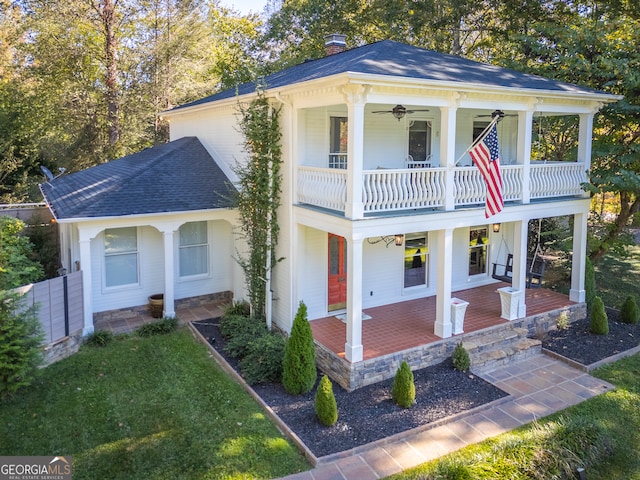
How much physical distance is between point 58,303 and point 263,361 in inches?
176

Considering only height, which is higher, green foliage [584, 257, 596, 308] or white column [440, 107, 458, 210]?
white column [440, 107, 458, 210]

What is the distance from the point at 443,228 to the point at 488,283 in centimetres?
522

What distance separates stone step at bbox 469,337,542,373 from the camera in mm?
10242

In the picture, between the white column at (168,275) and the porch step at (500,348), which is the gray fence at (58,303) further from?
the porch step at (500,348)

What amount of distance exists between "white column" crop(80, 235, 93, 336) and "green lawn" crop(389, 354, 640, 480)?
7.73m

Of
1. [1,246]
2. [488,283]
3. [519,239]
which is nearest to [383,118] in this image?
[519,239]

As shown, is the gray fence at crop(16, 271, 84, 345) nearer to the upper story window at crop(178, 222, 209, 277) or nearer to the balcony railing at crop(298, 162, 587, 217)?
the upper story window at crop(178, 222, 209, 277)

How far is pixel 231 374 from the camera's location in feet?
32.1

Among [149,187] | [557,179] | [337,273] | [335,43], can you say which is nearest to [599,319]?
[557,179]

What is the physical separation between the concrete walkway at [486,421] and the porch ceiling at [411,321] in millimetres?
1441

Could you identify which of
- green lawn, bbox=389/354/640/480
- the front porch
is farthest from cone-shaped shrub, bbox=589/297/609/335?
green lawn, bbox=389/354/640/480

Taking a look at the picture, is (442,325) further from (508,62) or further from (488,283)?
(508,62)

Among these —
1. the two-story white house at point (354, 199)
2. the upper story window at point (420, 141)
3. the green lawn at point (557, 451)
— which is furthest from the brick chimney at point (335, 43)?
the green lawn at point (557, 451)

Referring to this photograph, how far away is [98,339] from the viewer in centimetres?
1090
